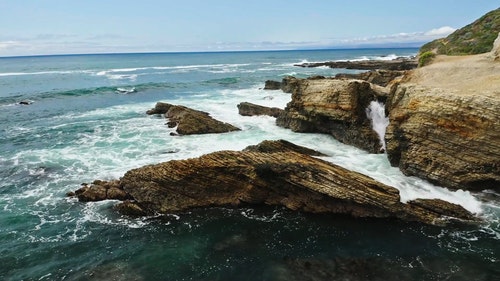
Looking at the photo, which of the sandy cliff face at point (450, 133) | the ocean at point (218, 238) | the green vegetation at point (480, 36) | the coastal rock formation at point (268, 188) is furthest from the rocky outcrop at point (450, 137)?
the green vegetation at point (480, 36)

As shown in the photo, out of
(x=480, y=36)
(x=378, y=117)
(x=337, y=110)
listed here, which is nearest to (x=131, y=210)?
(x=337, y=110)

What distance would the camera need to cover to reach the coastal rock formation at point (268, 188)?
57.6ft


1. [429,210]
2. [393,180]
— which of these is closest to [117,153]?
[393,180]

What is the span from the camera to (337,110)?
2727 centimetres

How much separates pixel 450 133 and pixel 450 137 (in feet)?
0.67

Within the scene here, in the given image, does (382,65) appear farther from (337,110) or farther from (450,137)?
(450,137)

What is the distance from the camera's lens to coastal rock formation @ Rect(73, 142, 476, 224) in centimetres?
1756

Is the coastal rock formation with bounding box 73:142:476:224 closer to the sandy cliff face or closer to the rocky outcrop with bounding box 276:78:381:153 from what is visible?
the sandy cliff face

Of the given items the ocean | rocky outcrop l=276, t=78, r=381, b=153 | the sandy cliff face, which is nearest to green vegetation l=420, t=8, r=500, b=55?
rocky outcrop l=276, t=78, r=381, b=153

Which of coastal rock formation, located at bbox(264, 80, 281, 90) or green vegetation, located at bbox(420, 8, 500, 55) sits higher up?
green vegetation, located at bbox(420, 8, 500, 55)

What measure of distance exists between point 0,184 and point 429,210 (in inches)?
929

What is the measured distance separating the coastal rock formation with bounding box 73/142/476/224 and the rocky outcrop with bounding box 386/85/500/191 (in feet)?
8.26

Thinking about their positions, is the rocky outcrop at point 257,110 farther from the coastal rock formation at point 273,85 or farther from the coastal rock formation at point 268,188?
the coastal rock formation at point 273,85

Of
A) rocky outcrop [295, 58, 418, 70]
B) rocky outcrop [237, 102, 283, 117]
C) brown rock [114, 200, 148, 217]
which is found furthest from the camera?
rocky outcrop [295, 58, 418, 70]
